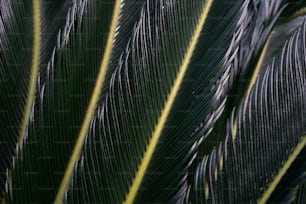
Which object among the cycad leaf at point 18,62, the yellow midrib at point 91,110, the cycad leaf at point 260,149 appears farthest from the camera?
the cycad leaf at point 18,62

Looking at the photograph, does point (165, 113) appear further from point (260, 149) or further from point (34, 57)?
point (34, 57)

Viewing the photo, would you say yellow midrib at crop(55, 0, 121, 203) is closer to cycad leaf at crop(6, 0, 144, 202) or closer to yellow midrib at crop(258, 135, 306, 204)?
cycad leaf at crop(6, 0, 144, 202)

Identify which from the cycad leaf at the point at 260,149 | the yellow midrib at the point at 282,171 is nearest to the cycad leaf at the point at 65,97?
the cycad leaf at the point at 260,149

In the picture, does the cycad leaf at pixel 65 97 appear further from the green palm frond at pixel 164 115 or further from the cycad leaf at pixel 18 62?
the cycad leaf at pixel 18 62

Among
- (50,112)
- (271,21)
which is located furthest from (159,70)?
(271,21)

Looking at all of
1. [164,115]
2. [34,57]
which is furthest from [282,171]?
[34,57]

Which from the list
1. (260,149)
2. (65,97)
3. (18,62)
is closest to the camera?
(260,149)
